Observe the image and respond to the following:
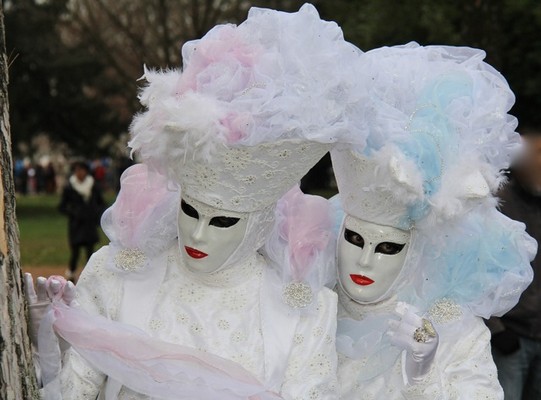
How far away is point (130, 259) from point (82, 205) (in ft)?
27.2

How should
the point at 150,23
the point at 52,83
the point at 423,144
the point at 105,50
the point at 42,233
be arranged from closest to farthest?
the point at 423,144 < the point at 42,233 < the point at 150,23 < the point at 105,50 < the point at 52,83

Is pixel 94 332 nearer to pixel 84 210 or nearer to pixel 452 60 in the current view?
pixel 452 60

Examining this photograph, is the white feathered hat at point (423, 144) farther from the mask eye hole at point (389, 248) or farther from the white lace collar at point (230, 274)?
the white lace collar at point (230, 274)

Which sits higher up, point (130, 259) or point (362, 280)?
point (130, 259)

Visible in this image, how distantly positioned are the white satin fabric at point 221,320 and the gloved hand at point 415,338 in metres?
0.28

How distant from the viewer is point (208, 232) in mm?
4109

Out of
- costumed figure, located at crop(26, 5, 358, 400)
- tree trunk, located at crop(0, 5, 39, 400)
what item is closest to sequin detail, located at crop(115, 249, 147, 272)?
costumed figure, located at crop(26, 5, 358, 400)

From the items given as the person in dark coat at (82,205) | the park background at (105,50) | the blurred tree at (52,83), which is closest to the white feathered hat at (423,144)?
the person in dark coat at (82,205)

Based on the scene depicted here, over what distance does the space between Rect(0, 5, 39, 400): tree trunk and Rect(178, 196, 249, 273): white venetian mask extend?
0.81 meters

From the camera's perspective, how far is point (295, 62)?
397cm

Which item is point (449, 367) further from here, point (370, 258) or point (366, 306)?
point (370, 258)

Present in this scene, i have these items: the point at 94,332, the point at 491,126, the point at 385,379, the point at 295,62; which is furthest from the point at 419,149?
the point at 94,332

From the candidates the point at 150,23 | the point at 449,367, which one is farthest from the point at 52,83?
the point at 449,367

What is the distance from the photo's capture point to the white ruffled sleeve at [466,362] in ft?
14.4
